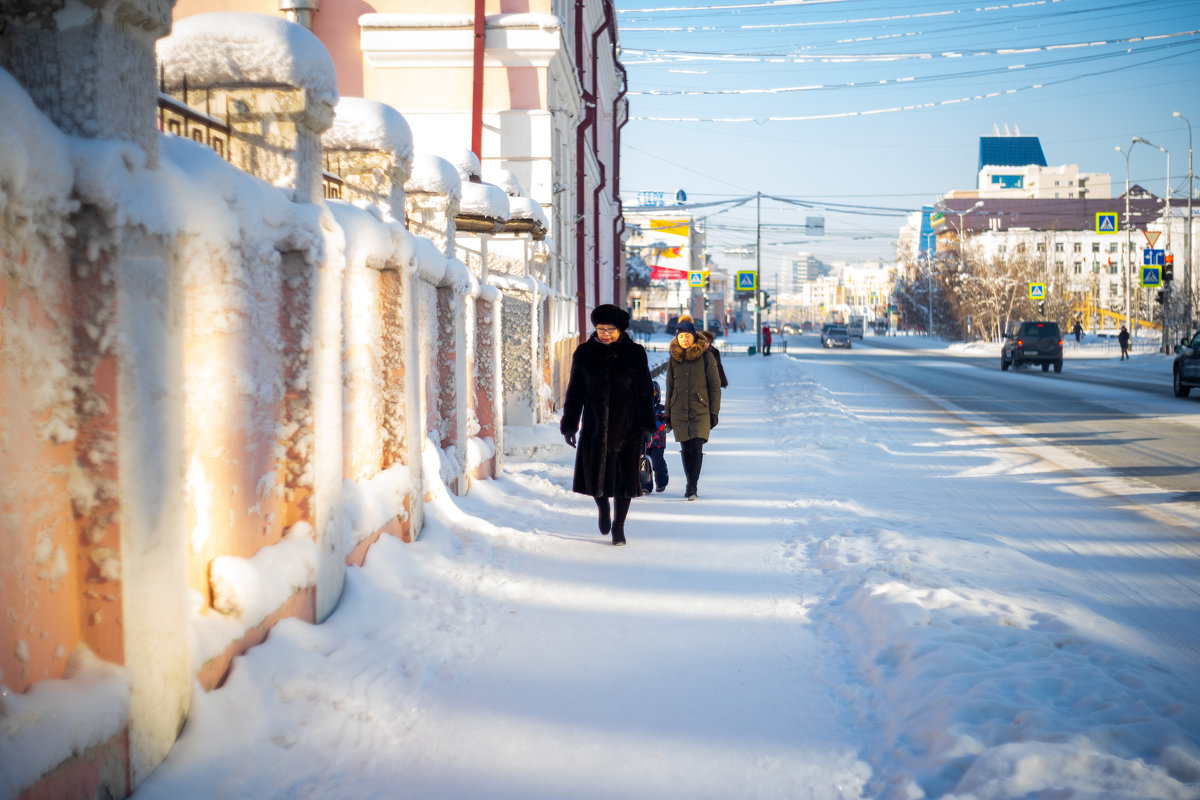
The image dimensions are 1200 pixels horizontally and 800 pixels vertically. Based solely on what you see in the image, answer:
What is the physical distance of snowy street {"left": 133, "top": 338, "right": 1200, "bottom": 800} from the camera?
3070 mm

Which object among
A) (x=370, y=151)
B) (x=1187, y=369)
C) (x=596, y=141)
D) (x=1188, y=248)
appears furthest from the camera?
(x=1188, y=248)

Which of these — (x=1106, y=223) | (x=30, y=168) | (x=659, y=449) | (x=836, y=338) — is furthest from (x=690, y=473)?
(x=836, y=338)

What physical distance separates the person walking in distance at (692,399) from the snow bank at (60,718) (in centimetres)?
612

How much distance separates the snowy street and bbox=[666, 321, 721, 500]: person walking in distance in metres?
0.85

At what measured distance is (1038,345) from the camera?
1282 inches

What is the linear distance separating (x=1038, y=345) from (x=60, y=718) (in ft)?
114

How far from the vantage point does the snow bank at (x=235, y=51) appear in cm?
407

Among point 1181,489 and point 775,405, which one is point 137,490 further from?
point 775,405

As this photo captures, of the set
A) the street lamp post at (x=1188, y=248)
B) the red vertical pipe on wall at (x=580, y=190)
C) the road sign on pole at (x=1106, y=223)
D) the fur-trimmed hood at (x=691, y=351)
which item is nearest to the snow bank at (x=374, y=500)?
the fur-trimmed hood at (x=691, y=351)

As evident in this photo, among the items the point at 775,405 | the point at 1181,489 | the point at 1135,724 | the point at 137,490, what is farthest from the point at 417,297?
the point at 775,405

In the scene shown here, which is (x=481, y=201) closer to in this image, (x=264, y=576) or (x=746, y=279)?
(x=264, y=576)

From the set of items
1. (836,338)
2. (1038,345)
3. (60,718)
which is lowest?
(60,718)

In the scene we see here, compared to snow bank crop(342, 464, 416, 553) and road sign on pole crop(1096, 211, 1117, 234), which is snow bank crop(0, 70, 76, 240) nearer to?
snow bank crop(342, 464, 416, 553)

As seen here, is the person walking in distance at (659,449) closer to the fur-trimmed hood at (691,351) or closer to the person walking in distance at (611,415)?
the fur-trimmed hood at (691,351)
